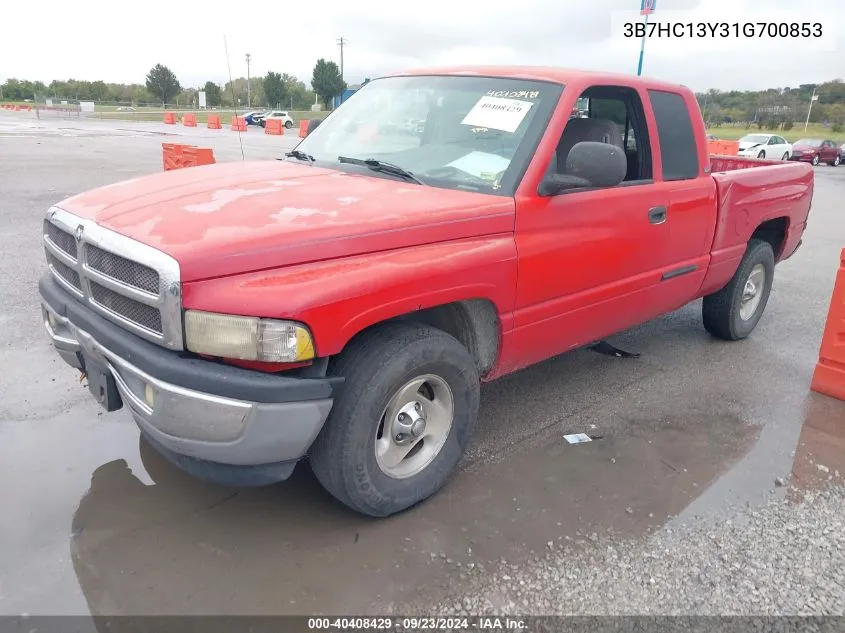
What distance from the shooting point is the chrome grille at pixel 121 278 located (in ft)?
7.75

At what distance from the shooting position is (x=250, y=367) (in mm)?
2492

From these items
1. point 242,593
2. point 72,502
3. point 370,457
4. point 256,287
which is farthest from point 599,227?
point 72,502

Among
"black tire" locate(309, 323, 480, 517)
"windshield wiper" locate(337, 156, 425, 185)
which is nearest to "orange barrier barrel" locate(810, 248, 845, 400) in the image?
"black tire" locate(309, 323, 480, 517)

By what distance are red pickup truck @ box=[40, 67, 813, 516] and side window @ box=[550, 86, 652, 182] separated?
0.5 inches

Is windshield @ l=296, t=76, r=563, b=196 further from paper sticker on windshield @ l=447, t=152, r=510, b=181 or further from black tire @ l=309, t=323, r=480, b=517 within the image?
black tire @ l=309, t=323, r=480, b=517

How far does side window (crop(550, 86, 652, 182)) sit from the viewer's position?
3.95 m

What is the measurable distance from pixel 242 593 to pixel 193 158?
10.5 meters

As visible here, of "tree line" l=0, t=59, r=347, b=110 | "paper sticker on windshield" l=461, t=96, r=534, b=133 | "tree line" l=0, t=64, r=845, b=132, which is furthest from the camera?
"tree line" l=0, t=59, r=347, b=110

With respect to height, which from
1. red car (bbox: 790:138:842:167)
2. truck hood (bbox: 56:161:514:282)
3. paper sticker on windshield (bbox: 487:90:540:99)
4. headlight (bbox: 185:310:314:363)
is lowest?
red car (bbox: 790:138:842:167)

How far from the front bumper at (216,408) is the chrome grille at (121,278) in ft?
0.28

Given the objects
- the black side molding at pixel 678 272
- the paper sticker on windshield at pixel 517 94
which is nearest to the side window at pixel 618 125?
the paper sticker on windshield at pixel 517 94

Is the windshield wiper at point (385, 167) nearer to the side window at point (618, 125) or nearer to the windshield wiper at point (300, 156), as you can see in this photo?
the windshield wiper at point (300, 156)

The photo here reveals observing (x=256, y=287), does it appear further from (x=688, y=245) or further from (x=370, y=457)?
(x=688, y=245)

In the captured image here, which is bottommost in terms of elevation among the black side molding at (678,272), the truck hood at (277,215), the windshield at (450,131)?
the black side molding at (678,272)
